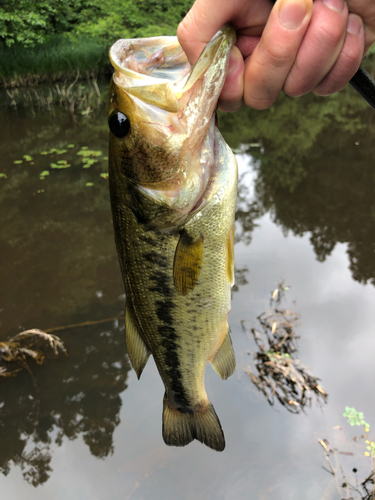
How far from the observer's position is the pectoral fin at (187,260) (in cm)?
138

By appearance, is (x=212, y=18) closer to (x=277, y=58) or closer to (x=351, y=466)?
(x=277, y=58)

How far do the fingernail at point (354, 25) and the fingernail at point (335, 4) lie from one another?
56mm

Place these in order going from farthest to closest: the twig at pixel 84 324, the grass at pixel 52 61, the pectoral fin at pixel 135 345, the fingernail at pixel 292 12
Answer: the grass at pixel 52 61
the twig at pixel 84 324
the pectoral fin at pixel 135 345
the fingernail at pixel 292 12

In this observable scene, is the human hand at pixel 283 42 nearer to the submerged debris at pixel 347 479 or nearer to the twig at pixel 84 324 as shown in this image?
the submerged debris at pixel 347 479

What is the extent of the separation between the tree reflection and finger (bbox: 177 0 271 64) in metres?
3.24

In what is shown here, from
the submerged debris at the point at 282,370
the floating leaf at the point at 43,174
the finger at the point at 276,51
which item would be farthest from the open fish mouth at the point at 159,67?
the floating leaf at the point at 43,174

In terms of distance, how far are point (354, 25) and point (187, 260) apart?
0.93 m

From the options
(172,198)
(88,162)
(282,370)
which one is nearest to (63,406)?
(282,370)

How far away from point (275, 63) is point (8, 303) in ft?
14.4

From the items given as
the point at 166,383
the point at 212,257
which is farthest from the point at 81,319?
the point at 212,257

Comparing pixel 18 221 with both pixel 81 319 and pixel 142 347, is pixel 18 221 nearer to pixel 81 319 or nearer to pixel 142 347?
pixel 81 319

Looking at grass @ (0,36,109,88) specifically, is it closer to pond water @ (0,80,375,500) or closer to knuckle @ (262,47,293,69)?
pond water @ (0,80,375,500)

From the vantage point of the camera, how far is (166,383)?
1.79 metres

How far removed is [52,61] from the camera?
53.0 ft
